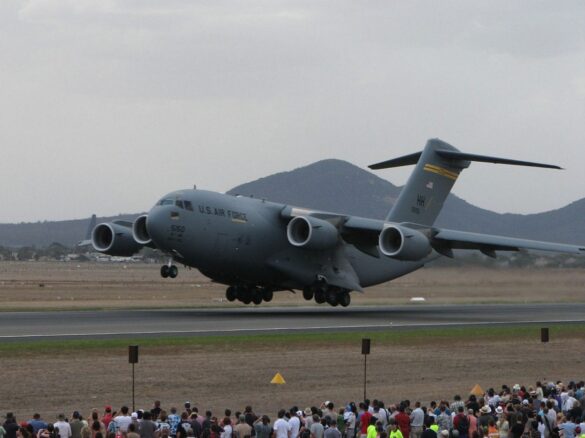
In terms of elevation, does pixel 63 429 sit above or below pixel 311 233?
below

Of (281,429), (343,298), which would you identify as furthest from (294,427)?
(343,298)

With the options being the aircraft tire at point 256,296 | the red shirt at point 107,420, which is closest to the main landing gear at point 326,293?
the aircraft tire at point 256,296

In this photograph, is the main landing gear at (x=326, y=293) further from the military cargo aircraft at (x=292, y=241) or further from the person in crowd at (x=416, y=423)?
the person in crowd at (x=416, y=423)

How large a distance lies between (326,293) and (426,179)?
789cm

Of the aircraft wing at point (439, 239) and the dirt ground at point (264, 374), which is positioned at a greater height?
the aircraft wing at point (439, 239)

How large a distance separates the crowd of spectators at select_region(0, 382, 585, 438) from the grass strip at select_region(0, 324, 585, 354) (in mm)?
12198

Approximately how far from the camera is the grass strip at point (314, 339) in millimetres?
30906

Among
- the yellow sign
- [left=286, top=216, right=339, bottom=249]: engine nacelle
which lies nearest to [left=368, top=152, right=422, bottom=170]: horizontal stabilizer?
[left=286, top=216, right=339, bottom=249]: engine nacelle

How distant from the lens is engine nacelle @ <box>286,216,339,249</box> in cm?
4403

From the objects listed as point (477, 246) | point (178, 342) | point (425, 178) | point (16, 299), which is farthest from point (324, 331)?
point (16, 299)

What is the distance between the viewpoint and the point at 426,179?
166 feet

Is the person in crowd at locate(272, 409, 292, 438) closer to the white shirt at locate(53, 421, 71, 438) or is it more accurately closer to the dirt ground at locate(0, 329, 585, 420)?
the white shirt at locate(53, 421, 71, 438)

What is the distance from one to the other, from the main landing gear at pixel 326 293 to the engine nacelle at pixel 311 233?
6.71ft

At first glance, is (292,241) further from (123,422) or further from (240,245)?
(123,422)
